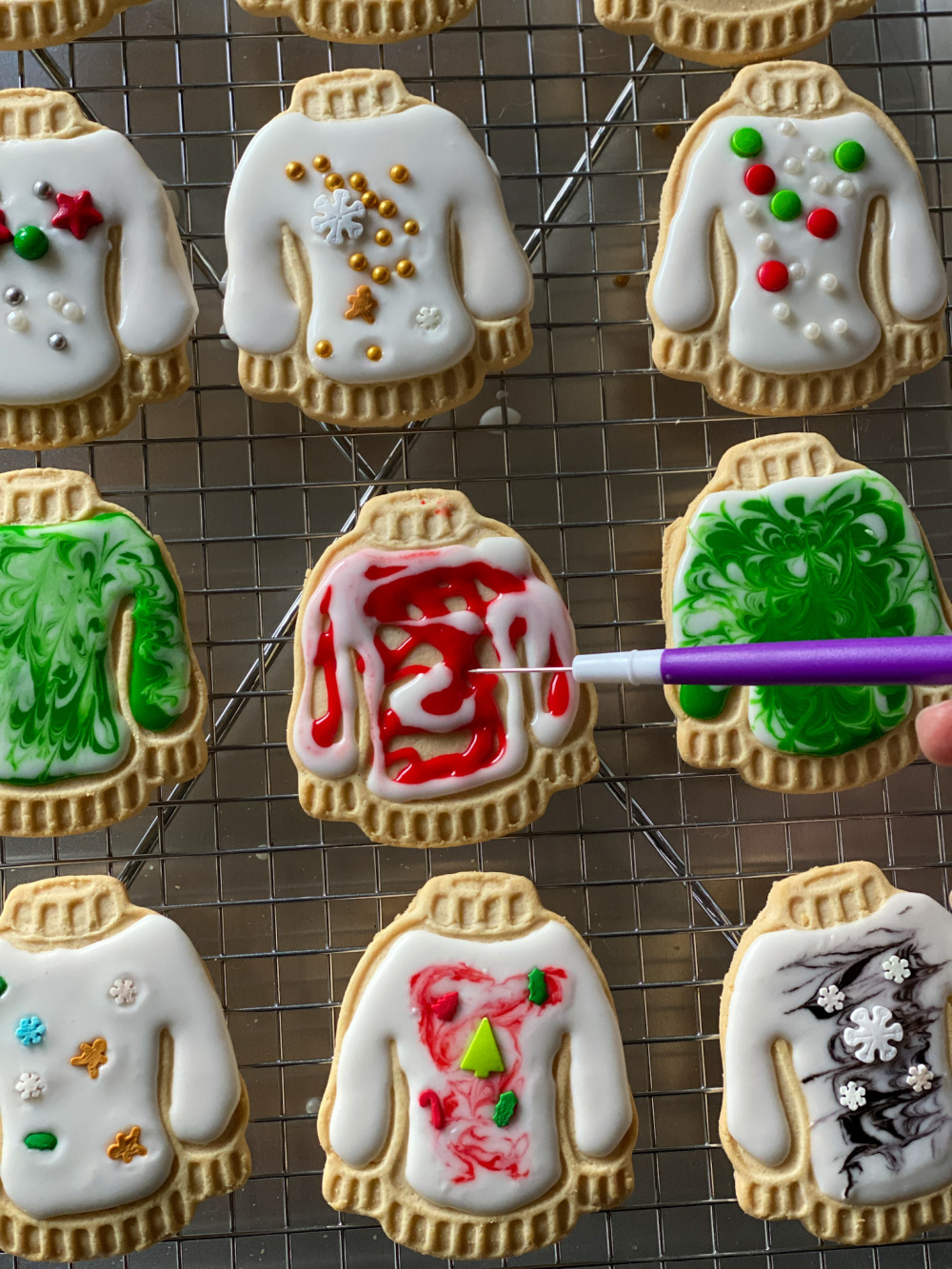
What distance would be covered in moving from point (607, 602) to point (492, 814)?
1.20 feet

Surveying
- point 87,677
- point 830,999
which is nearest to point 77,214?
point 87,677

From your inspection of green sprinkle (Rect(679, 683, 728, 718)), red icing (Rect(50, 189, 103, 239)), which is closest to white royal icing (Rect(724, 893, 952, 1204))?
green sprinkle (Rect(679, 683, 728, 718))

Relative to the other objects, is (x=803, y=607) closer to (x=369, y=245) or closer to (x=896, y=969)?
(x=896, y=969)

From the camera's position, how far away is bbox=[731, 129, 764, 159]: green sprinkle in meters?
1.41

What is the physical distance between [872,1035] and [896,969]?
8 centimetres

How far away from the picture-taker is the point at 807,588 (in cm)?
139

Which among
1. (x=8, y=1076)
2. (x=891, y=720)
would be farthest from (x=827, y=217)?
(x=8, y=1076)

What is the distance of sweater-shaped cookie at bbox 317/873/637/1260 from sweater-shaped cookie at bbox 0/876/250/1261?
0.15 meters

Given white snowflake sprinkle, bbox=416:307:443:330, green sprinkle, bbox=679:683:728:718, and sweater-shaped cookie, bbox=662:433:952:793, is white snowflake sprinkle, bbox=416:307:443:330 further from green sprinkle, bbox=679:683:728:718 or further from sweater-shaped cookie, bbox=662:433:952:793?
green sprinkle, bbox=679:683:728:718

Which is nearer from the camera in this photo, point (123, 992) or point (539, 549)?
point (123, 992)

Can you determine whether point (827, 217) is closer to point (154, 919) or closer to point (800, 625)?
point (800, 625)

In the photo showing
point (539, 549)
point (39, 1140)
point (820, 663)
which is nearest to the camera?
point (820, 663)

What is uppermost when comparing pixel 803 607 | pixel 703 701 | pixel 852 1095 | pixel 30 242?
pixel 30 242

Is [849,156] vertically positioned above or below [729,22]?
below
